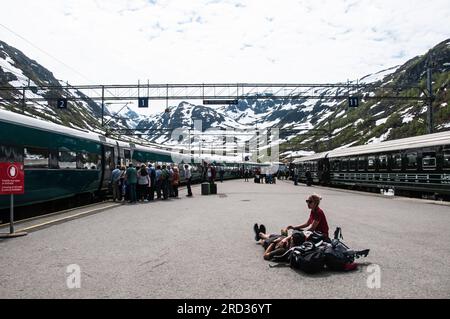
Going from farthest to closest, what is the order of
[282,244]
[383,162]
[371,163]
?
[371,163], [383,162], [282,244]

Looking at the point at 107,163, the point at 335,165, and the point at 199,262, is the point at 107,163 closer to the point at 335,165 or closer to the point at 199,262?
the point at 199,262

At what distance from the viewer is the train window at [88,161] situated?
19062mm

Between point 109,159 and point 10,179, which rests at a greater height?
point 109,159

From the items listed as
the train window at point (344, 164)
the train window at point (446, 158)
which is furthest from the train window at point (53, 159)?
the train window at point (344, 164)

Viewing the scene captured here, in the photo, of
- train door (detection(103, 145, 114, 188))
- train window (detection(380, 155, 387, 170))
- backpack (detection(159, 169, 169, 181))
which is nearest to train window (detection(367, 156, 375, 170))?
train window (detection(380, 155, 387, 170))

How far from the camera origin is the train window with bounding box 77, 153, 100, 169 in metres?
19.1

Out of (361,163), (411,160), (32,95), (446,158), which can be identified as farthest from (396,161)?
(32,95)

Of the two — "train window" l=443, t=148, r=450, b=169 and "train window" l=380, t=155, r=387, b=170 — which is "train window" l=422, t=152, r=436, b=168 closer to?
"train window" l=443, t=148, r=450, b=169

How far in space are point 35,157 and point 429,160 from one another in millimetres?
18706

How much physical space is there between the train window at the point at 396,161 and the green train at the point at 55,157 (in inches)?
667

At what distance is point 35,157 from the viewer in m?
14.5

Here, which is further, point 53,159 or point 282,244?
point 53,159

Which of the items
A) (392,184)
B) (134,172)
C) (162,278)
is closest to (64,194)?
(134,172)
